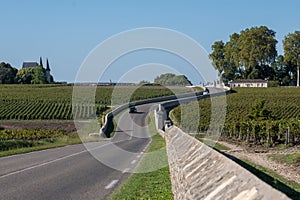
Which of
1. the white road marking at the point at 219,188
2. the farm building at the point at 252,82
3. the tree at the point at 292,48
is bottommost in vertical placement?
the white road marking at the point at 219,188

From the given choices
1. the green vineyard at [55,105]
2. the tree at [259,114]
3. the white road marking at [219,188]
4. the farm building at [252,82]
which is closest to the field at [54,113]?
the green vineyard at [55,105]

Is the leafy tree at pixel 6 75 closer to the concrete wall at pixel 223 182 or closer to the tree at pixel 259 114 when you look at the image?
the tree at pixel 259 114

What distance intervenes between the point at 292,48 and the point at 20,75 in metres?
97.1

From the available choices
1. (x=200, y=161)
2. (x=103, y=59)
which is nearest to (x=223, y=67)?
(x=103, y=59)

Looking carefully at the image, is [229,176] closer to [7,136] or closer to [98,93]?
[7,136]

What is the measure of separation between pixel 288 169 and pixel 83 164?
7151 millimetres

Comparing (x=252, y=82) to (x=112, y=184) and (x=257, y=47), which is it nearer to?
(x=257, y=47)

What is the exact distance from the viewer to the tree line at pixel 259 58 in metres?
146

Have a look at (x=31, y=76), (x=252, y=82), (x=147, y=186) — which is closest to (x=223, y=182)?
(x=147, y=186)

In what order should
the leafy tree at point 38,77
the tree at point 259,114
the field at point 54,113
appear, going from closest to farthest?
the field at point 54,113, the tree at point 259,114, the leafy tree at point 38,77

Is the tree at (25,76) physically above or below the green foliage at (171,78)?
above

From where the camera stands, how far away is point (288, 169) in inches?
688

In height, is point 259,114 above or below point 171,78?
below

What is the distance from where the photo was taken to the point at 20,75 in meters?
192
